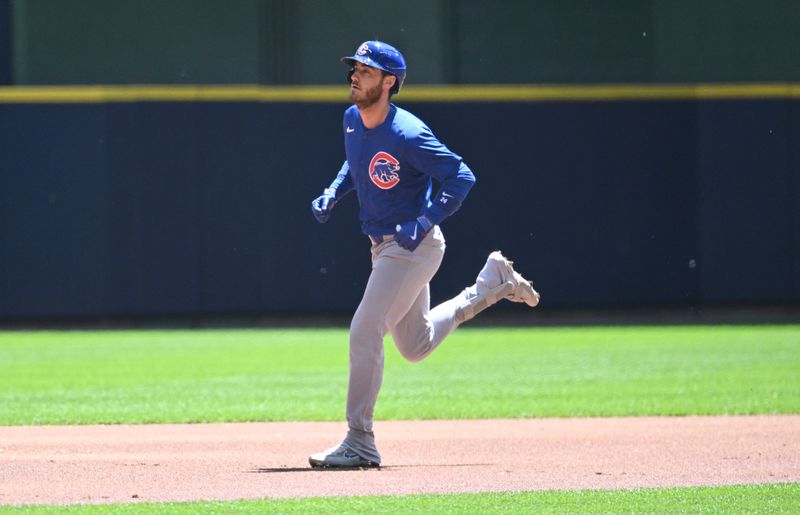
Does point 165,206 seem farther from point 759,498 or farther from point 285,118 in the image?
point 759,498

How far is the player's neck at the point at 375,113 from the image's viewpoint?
6527 mm

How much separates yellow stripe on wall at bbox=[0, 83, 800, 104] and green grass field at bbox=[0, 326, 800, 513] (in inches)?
110

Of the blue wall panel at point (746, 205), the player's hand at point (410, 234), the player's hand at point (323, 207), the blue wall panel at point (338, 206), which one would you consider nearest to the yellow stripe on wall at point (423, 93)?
the blue wall panel at point (338, 206)

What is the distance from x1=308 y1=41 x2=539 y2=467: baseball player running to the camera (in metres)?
6.40

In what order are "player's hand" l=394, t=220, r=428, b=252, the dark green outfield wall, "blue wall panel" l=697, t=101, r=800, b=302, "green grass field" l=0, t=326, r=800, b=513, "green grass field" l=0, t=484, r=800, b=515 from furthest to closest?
"blue wall panel" l=697, t=101, r=800, b=302
the dark green outfield wall
"player's hand" l=394, t=220, r=428, b=252
"green grass field" l=0, t=326, r=800, b=513
"green grass field" l=0, t=484, r=800, b=515

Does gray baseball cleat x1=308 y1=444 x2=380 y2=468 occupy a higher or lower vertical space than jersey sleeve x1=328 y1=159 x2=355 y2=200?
lower

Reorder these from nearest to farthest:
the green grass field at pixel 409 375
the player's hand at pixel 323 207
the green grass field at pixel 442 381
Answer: the green grass field at pixel 442 381 < the player's hand at pixel 323 207 < the green grass field at pixel 409 375

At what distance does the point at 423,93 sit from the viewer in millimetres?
16891

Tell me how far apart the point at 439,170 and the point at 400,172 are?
19 centimetres

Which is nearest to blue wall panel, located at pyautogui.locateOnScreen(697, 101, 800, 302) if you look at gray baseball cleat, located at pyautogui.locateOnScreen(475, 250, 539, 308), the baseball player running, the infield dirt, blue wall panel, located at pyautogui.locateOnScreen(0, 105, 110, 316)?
blue wall panel, located at pyautogui.locateOnScreen(0, 105, 110, 316)

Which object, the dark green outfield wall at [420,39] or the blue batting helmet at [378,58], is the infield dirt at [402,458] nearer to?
the blue batting helmet at [378,58]

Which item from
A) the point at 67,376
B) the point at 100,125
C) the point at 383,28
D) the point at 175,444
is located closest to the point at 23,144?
the point at 100,125

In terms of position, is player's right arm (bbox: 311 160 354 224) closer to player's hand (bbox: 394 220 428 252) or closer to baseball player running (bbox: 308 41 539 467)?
baseball player running (bbox: 308 41 539 467)

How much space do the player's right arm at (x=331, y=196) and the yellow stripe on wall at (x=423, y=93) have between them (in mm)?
9735
